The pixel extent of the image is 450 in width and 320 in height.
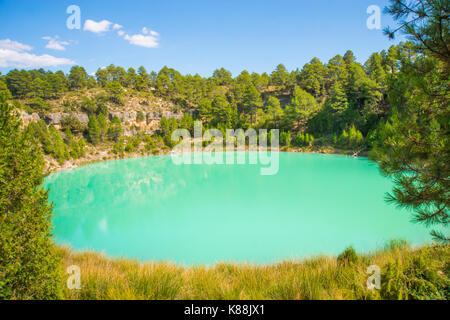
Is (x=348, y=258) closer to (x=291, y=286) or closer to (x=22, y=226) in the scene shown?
(x=291, y=286)

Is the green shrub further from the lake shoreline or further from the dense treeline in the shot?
the dense treeline

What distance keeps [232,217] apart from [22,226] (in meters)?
7.03

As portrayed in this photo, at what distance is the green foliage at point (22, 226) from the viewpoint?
224 cm

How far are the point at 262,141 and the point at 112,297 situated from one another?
29.5 m

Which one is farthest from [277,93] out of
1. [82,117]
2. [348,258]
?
[348,258]

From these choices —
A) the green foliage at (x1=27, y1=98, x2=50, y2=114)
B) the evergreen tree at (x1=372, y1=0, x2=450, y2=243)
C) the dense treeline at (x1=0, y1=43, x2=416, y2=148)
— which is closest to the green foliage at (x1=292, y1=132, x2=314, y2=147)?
the dense treeline at (x1=0, y1=43, x2=416, y2=148)

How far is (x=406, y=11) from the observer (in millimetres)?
2348

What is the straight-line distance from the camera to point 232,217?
873cm

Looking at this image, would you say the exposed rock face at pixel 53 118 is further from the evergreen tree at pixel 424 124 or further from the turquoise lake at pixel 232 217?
the evergreen tree at pixel 424 124

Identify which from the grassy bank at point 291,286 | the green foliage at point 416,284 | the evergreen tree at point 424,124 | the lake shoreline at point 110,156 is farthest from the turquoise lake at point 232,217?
the lake shoreline at point 110,156

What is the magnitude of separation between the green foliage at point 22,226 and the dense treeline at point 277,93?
83.6 ft

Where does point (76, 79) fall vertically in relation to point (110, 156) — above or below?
above

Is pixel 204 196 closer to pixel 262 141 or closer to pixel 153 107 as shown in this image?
pixel 262 141
